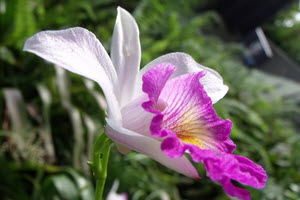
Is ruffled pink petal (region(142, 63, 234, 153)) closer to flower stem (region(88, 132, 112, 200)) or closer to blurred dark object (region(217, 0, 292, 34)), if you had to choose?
flower stem (region(88, 132, 112, 200))

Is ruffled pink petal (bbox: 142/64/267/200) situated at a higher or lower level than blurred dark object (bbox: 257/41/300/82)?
higher

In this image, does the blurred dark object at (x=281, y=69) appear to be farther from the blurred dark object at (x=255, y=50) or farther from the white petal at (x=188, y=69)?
the white petal at (x=188, y=69)

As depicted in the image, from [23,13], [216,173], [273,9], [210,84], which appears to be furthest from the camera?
[273,9]

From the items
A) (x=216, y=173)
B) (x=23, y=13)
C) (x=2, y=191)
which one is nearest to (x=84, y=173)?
(x=2, y=191)

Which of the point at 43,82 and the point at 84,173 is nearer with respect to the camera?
the point at 84,173

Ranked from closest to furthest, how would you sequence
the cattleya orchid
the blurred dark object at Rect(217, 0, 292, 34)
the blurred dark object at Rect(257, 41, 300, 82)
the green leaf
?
the cattleya orchid, the green leaf, the blurred dark object at Rect(257, 41, 300, 82), the blurred dark object at Rect(217, 0, 292, 34)

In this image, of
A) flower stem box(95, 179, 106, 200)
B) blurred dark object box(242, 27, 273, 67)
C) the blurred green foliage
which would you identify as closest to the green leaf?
the blurred green foliage

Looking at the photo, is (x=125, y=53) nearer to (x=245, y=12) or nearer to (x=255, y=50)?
(x=255, y=50)

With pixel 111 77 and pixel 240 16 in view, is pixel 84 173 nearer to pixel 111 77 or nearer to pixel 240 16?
pixel 111 77
